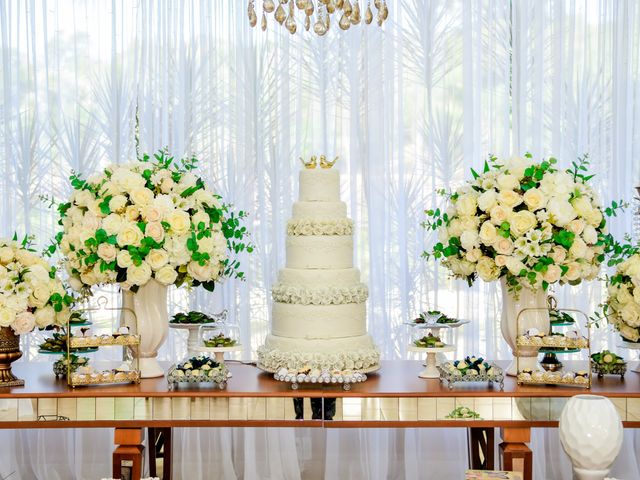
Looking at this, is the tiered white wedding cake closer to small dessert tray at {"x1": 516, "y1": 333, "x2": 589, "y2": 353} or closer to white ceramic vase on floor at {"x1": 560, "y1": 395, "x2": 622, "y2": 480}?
small dessert tray at {"x1": 516, "y1": 333, "x2": 589, "y2": 353}

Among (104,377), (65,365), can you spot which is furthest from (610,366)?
(65,365)

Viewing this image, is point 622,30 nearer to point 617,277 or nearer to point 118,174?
point 617,277

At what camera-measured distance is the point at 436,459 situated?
530 cm

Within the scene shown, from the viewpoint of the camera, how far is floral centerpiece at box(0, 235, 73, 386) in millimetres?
3684

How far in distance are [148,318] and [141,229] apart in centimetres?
45

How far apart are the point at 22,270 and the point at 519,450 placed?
2233 millimetres

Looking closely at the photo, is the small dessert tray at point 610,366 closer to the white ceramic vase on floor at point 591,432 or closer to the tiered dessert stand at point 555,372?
the tiered dessert stand at point 555,372

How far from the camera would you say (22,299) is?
370cm

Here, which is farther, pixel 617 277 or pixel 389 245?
pixel 389 245

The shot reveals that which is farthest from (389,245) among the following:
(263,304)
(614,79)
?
(614,79)

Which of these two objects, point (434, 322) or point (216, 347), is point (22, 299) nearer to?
point (216, 347)

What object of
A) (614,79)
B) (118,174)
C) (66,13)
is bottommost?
(118,174)

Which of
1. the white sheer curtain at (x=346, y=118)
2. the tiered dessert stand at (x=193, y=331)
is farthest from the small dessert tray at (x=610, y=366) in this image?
the tiered dessert stand at (x=193, y=331)

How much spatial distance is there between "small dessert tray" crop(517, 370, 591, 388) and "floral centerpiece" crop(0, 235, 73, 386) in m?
2.03
